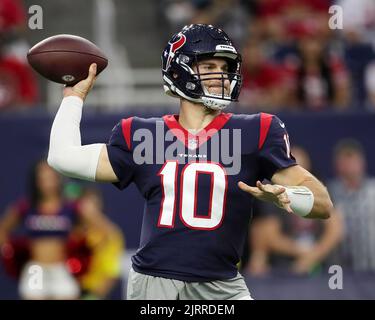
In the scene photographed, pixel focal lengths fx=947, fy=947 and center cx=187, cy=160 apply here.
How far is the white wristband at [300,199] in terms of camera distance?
14.0ft

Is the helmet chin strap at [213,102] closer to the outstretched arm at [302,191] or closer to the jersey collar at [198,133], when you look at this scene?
the jersey collar at [198,133]

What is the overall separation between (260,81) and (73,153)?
18.1 feet

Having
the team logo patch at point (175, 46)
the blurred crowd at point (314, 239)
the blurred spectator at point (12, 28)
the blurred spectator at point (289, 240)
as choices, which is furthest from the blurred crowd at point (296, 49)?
the team logo patch at point (175, 46)

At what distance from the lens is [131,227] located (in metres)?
9.13

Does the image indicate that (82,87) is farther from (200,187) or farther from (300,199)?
(300,199)

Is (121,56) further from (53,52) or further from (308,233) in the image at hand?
(53,52)

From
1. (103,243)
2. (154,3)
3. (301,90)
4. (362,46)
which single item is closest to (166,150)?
(103,243)

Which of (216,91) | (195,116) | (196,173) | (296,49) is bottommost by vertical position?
(196,173)

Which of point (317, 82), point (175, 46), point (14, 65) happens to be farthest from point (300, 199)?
point (14, 65)

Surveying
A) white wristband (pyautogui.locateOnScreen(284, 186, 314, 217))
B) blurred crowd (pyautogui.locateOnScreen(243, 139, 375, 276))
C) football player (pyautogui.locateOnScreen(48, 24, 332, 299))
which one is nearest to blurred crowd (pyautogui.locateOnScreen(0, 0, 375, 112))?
blurred crowd (pyautogui.locateOnScreen(243, 139, 375, 276))

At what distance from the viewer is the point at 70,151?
14.7 ft

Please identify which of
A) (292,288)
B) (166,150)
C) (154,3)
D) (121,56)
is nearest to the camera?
(166,150)

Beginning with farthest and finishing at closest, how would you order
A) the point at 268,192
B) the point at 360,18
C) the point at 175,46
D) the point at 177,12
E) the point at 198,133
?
the point at 177,12
the point at 360,18
the point at 175,46
the point at 198,133
the point at 268,192
